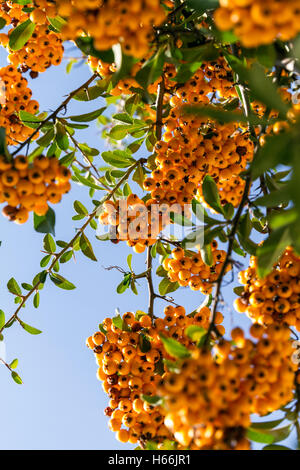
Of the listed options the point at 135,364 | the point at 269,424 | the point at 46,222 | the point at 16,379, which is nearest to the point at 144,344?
the point at 135,364

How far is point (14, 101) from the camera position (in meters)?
4.80

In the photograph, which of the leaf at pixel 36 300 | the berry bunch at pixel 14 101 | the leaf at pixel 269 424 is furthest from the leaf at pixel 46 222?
the leaf at pixel 269 424


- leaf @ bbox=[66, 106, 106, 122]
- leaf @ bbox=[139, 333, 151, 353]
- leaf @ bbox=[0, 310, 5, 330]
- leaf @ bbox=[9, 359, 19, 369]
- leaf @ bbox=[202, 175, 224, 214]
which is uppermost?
leaf @ bbox=[66, 106, 106, 122]

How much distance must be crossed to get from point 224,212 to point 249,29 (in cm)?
199

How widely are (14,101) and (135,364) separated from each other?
3.11 metres

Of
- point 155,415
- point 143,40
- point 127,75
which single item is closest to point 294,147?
point 143,40

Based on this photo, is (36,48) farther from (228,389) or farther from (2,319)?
(228,389)

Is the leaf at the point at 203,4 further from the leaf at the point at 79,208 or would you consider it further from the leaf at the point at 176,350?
the leaf at the point at 79,208

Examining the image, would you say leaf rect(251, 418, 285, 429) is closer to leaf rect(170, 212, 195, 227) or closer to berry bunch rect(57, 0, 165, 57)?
leaf rect(170, 212, 195, 227)

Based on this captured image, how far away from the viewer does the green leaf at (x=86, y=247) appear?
204 inches

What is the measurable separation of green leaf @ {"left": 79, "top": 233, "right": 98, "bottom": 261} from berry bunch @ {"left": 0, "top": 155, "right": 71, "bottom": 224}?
198 cm

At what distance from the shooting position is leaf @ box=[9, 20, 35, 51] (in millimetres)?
4578

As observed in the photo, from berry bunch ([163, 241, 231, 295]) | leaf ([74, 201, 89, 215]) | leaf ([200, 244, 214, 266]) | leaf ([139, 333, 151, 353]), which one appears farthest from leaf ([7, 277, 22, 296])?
leaf ([200, 244, 214, 266])

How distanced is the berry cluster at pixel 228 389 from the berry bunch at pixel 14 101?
335cm
